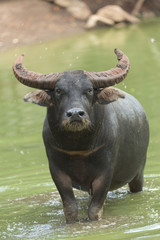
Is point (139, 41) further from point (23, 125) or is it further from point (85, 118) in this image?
point (85, 118)

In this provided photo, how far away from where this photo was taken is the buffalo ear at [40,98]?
777cm

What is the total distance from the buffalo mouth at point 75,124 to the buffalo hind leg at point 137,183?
244 cm

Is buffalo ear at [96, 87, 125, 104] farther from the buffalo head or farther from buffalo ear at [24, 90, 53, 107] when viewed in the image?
buffalo ear at [24, 90, 53, 107]

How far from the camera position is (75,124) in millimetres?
7277

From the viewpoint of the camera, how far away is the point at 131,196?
9539 millimetres

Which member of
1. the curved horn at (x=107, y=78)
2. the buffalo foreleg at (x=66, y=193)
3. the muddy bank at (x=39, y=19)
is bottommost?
the muddy bank at (x=39, y=19)

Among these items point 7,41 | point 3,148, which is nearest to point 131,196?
point 3,148

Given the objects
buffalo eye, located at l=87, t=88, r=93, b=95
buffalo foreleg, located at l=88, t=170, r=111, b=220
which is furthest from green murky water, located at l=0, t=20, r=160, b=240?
buffalo eye, located at l=87, t=88, r=93, b=95

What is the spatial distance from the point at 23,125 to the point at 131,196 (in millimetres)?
6160

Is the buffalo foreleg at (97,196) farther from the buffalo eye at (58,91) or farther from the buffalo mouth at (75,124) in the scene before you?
the buffalo eye at (58,91)

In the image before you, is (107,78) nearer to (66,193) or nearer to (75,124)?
(75,124)

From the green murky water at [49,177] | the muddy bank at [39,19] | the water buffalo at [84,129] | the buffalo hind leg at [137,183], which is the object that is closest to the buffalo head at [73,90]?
the water buffalo at [84,129]

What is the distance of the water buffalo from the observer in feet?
24.8

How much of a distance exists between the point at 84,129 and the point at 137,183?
2.44 m
